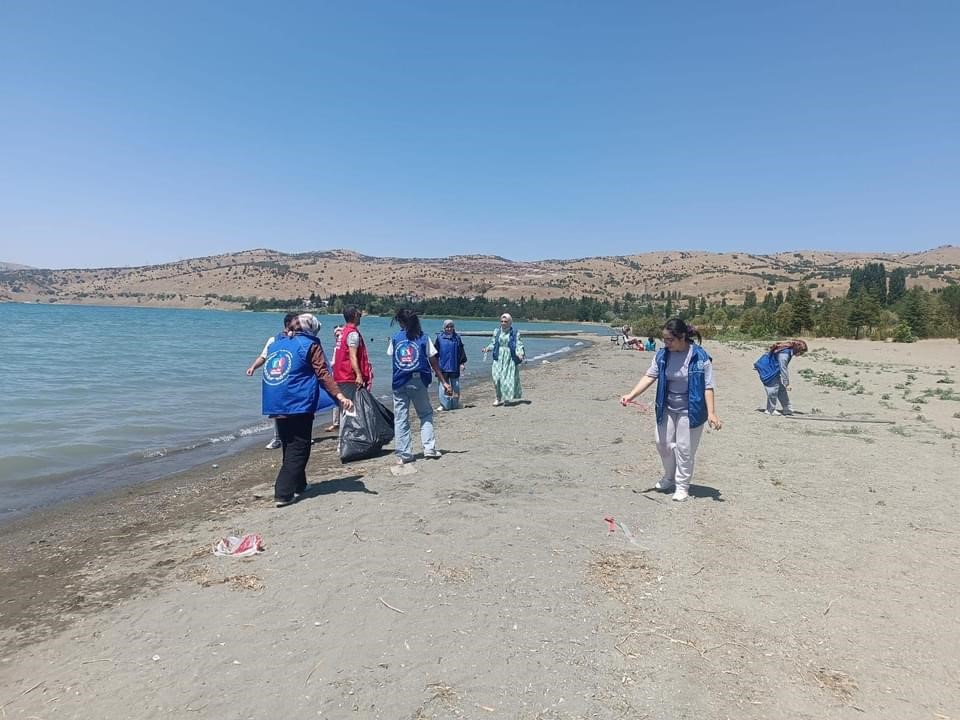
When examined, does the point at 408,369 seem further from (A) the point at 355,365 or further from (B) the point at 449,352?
(B) the point at 449,352

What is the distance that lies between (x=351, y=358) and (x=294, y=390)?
7.03 feet

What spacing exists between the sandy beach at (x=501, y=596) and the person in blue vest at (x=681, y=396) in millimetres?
500

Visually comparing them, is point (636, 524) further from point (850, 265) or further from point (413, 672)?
point (850, 265)

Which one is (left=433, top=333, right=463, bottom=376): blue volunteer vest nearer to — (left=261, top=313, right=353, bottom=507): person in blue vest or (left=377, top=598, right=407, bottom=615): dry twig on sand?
(left=261, top=313, right=353, bottom=507): person in blue vest

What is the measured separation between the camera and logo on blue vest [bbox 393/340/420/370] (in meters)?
7.47

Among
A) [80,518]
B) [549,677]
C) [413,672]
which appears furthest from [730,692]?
[80,518]

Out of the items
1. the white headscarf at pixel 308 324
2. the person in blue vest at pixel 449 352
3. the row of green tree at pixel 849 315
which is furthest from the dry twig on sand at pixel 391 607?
the row of green tree at pixel 849 315

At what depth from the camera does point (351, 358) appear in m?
7.94

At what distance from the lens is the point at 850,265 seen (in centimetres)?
15888

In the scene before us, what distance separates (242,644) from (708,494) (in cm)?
494

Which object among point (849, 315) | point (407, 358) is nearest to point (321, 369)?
point (407, 358)

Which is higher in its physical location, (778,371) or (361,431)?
(778,371)

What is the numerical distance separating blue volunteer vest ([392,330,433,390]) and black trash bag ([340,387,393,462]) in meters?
0.95

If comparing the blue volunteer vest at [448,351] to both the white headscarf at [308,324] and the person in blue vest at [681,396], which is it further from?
the person in blue vest at [681,396]
